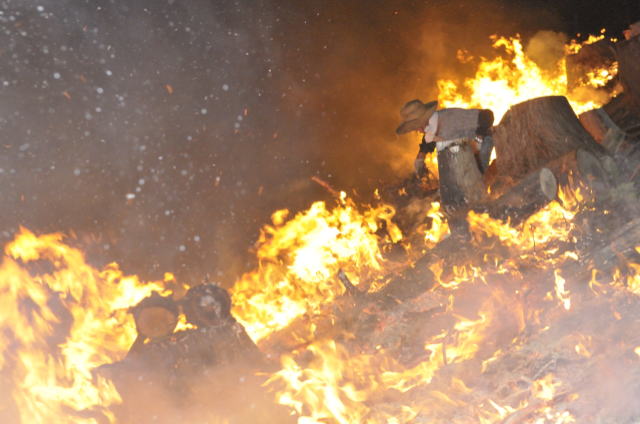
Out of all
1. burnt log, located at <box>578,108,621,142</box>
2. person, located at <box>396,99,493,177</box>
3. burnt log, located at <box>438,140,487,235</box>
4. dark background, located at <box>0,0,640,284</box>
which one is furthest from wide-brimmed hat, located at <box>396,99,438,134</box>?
burnt log, located at <box>578,108,621,142</box>

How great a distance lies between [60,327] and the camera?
466 cm

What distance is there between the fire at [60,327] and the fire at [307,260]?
3.66 feet

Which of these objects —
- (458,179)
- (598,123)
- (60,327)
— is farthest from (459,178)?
(60,327)

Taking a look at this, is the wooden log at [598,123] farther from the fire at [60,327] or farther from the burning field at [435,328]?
the fire at [60,327]

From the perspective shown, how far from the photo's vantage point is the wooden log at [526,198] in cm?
399

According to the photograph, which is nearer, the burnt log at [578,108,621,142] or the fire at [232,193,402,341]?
the burnt log at [578,108,621,142]

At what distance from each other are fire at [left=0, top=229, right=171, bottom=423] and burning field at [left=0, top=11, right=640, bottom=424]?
1cm

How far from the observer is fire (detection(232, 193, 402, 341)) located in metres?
5.05

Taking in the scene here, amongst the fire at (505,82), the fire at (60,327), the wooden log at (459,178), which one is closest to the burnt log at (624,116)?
the wooden log at (459,178)

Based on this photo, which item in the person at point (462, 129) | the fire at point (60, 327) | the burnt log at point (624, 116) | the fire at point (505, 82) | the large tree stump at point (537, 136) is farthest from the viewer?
the fire at point (505, 82)

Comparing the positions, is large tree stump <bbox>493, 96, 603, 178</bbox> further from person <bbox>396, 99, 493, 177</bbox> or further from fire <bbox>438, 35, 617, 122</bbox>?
fire <bbox>438, 35, 617, 122</bbox>

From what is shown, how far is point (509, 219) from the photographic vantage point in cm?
416

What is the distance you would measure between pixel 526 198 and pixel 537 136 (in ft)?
1.87

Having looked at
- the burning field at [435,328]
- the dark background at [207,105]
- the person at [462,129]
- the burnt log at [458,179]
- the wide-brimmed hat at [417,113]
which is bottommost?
the burning field at [435,328]
